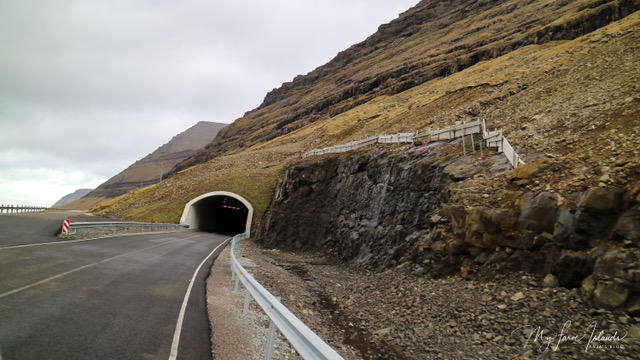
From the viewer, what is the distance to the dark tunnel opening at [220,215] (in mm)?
46891

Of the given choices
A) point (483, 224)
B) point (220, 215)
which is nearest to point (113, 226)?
point (483, 224)

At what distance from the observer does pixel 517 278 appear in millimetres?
8914

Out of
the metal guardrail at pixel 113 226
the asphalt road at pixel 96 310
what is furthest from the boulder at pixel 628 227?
the metal guardrail at pixel 113 226

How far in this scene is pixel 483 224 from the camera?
10.5 meters

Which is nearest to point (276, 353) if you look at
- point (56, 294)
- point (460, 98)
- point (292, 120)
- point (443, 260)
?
point (56, 294)

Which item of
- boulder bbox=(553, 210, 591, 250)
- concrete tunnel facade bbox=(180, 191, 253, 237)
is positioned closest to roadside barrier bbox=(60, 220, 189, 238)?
concrete tunnel facade bbox=(180, 191, 253, 237)

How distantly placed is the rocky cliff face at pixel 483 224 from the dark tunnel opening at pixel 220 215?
2887 cm

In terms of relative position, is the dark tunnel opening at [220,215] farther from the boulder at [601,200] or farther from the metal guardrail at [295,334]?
the boulder at [601,200]

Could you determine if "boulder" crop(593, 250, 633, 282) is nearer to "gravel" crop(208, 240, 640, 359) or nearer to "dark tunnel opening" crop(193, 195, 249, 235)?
"gravel" crop(208, 240, 640, 359)

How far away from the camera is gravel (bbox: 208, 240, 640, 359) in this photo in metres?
6.26

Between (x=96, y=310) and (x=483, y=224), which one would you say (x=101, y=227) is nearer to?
(x=96, y=310)

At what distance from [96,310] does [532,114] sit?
2244 centimetres

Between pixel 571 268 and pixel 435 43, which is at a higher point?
pixel 435 43

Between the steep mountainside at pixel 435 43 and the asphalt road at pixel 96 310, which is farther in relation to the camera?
the steep mountainside at pixel 435 43
